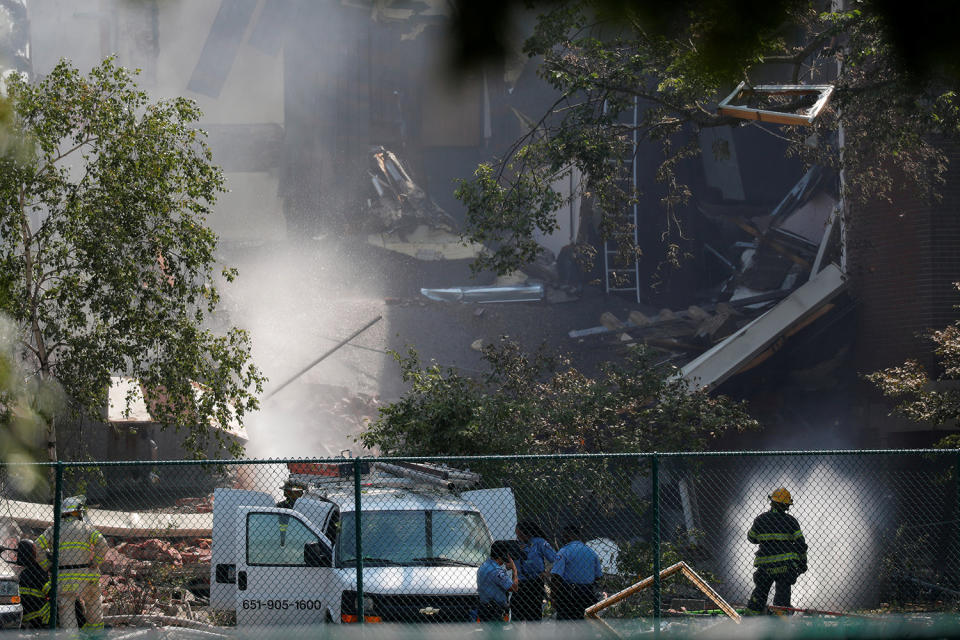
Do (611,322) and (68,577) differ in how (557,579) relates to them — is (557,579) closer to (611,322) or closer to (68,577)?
(68,577)

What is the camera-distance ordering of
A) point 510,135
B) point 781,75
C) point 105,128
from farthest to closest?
point 510,135 → point 781,75 → point 105,128

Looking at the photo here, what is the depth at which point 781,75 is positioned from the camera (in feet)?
68.7

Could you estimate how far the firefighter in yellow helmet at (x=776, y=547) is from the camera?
7.97m

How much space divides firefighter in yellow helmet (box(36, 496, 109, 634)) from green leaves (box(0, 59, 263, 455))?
298cm

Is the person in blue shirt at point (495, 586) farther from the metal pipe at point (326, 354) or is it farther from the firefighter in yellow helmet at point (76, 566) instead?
the metal pipe at point (326, 354)

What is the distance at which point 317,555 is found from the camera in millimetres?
7410

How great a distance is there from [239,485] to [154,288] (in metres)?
5.97

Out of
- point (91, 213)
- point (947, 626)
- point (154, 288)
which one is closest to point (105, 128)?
point (91, 213)

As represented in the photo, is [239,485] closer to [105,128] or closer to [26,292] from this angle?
[26,292]

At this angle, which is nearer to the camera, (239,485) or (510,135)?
(239,485)

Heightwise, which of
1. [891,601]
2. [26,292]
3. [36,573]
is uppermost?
[26,292]

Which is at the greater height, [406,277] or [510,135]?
[510,135]

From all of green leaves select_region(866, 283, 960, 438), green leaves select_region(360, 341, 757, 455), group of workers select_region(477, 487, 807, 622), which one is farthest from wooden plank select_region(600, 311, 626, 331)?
group of workers select_region(477, 487, 807, 622)

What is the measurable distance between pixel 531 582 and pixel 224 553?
262cm
